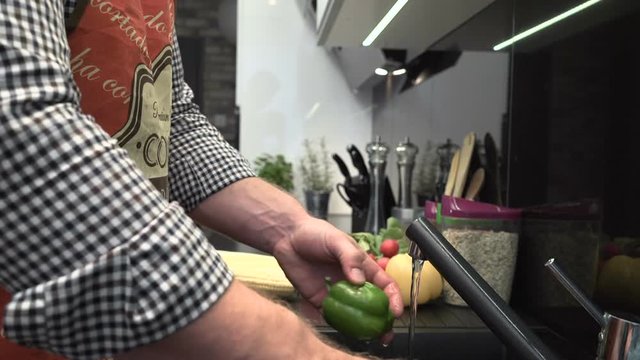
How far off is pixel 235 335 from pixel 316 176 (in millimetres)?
2406

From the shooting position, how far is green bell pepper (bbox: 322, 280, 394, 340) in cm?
76

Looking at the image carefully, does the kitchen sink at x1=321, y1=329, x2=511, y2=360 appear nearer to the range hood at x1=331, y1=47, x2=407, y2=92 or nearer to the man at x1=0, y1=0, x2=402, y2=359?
the man at x1=0, y1=0, x2=402, y2=359

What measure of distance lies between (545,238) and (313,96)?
189 centimetres

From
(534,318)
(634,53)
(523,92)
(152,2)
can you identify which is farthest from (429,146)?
(152,2)

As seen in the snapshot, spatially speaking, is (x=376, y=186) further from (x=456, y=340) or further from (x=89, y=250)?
(x=89, y=250)

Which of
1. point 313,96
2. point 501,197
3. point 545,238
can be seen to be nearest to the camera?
point 545,238

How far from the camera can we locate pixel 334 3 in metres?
1.54

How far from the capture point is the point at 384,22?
1618 mm

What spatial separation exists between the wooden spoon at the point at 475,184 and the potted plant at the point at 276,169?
1341 mm

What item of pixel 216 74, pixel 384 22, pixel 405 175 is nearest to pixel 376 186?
pixel 405 175

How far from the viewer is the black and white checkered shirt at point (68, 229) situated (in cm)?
32

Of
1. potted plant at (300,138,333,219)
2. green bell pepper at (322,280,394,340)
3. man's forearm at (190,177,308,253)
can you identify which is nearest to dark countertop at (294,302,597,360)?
green bell pepper at (322,280,394,340)

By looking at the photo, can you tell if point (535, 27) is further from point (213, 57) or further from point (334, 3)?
point (213, 57)

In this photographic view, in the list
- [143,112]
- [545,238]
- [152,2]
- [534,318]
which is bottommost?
[534,318]
